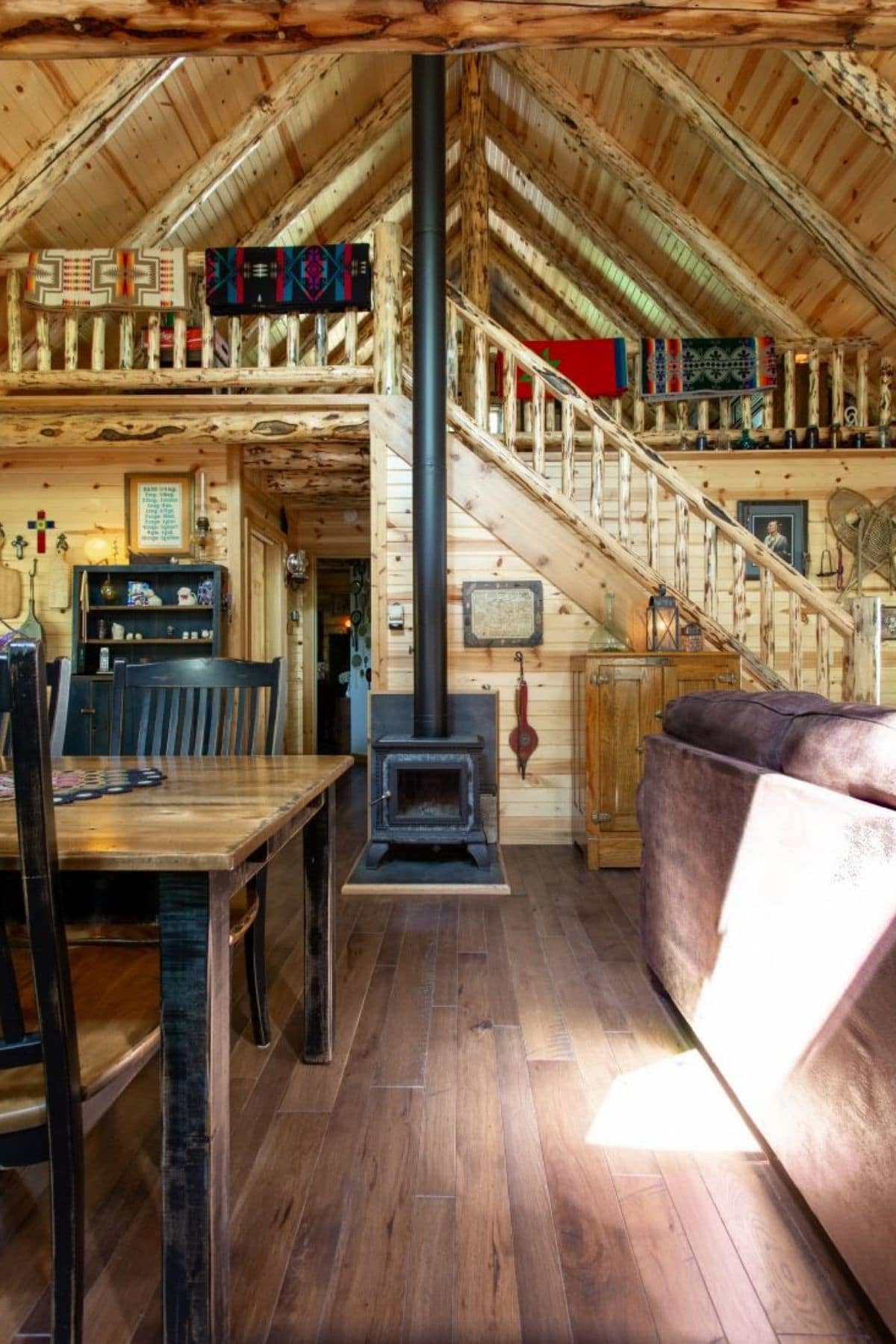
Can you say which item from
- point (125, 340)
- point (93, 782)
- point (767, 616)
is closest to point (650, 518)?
point (767, 616)

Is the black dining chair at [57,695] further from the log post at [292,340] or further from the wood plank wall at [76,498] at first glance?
the wood plank wall at [76,498]

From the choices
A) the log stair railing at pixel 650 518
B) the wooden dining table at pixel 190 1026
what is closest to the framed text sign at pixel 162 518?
the log stair railing at pixel 650 518

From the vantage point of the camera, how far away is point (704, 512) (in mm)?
3953

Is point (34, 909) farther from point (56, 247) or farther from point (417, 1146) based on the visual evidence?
point (56, 247)

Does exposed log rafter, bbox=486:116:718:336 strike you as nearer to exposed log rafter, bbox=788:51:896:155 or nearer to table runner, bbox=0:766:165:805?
exposed log rafter, bbox=788:51:896:155

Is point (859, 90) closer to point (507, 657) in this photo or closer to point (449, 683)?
point (507, 657)

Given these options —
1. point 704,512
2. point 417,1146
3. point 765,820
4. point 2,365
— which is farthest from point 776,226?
point 417,1146

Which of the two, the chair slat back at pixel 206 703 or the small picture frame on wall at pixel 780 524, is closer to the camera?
the chair slat back at pixel 206 703

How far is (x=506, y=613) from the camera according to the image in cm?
423

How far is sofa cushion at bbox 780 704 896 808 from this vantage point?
108 cm

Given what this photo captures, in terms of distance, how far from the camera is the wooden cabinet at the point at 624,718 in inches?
141

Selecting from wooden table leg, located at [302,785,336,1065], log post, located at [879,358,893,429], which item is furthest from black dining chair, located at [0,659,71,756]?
Result: log post, located at [879,358,893,429]

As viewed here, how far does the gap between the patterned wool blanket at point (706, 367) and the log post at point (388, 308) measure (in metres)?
2.38

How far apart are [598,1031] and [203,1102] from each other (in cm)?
138
